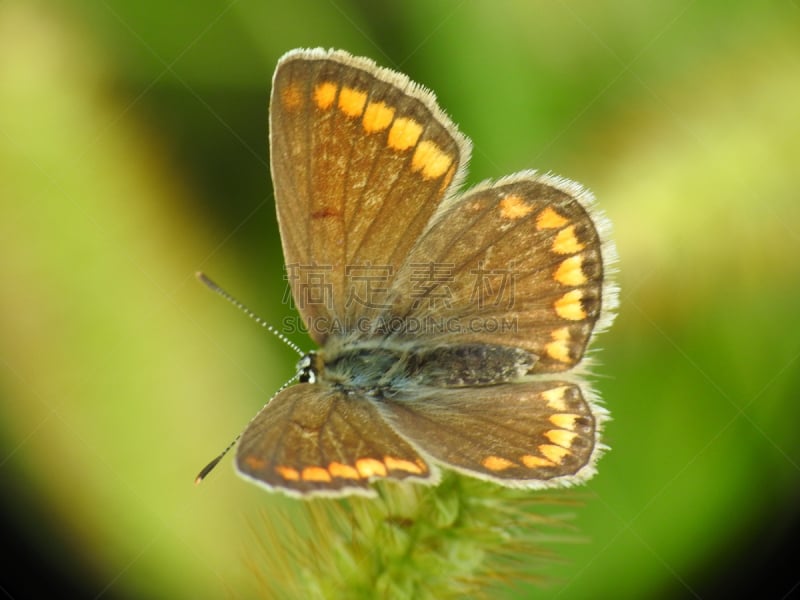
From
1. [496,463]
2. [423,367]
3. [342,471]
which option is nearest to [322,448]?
[342,471]

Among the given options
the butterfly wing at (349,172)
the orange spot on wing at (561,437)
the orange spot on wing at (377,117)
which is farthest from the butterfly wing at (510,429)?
the orange spot on wing at (377,117)

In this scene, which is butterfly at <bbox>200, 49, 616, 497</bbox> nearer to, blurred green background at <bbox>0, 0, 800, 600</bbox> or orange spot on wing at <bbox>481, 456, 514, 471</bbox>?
orange spot on wing at <bbox>481, 456, 514, 471</bbox>

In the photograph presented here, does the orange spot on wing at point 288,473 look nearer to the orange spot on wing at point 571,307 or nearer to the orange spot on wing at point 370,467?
the orange spot on wing at point 370,467

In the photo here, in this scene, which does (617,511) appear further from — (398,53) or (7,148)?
(7,148)

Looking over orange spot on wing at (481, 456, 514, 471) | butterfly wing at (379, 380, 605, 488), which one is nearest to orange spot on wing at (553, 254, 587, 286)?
butterfly wing at (379, 380, 605, 488)

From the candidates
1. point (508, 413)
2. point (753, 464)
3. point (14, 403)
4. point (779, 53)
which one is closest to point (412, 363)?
point (508, 413)
